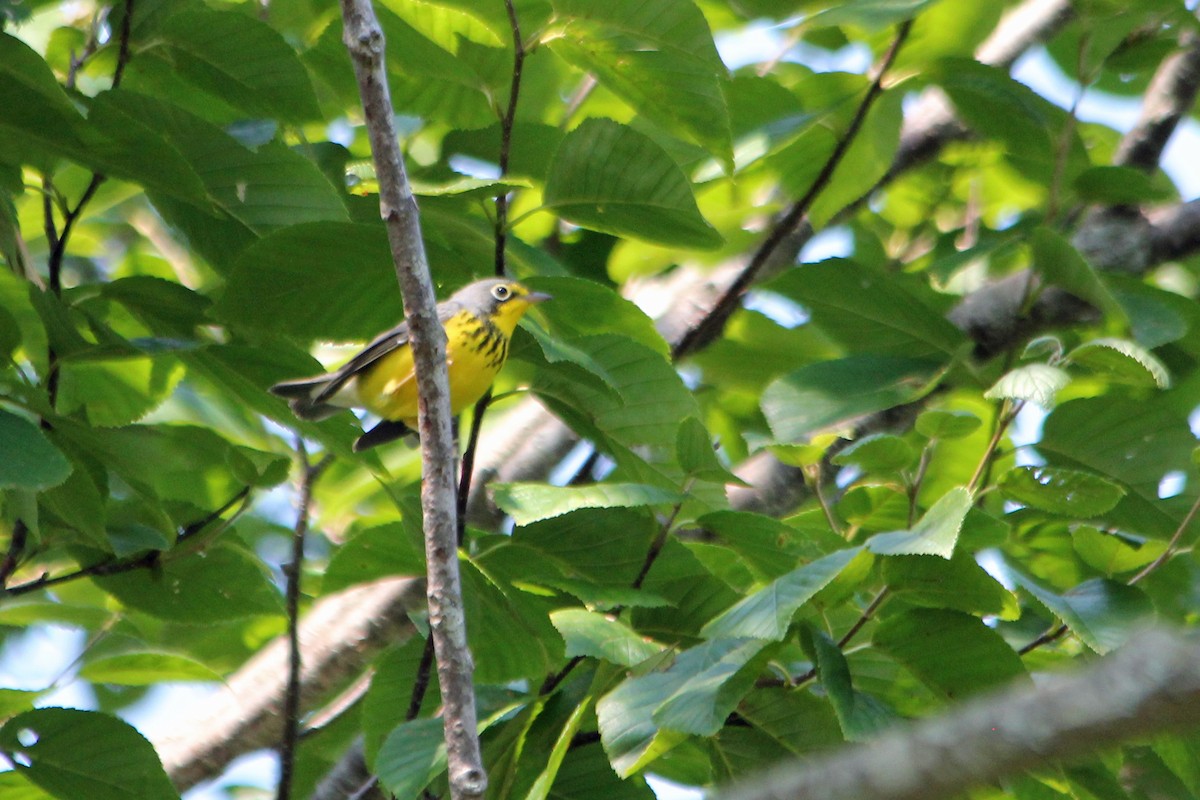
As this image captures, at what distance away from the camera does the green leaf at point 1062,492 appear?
3178mm

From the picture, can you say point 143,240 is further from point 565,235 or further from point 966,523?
point 966,523

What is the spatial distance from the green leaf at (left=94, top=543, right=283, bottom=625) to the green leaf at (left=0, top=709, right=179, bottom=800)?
2.05 feet

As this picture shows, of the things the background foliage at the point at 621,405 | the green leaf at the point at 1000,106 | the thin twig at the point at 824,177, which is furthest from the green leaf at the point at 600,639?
the green leaf at the point at 1000,106

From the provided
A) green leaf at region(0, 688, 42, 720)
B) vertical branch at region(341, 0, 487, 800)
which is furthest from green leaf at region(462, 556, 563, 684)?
green leaf at region(0, 688, 42, 720)

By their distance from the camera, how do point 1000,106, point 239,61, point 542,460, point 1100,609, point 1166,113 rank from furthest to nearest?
point 1166,113 → point 542,460 → point 1000,106 → point 239,61 → point 1100,609

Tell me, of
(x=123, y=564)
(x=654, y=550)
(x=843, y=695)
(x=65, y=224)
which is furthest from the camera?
(x=123, y=564)

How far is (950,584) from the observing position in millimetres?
2875

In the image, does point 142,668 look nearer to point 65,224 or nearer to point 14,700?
point 14,700

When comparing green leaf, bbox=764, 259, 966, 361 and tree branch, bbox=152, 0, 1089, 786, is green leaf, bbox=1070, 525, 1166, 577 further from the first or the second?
tree branch, bbox=152, 0, 1089, 786

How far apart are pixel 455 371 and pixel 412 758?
155 centimetres

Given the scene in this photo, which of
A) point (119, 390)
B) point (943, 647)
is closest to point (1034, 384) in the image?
point (943, 647)

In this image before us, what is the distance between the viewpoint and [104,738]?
329cm

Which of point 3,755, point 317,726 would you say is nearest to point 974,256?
point 317,726

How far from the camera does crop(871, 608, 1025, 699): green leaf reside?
9.43ft
